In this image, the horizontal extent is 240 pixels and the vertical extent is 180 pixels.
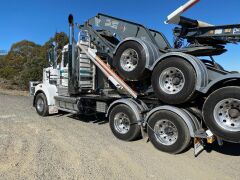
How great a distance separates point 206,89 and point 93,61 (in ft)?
13.1

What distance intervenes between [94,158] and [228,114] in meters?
2.78

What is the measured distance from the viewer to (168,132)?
6535mm

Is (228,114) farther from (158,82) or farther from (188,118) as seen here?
(158,82)

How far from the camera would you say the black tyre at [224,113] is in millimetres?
5414

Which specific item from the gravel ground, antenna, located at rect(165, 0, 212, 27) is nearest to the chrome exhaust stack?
the gravel ground

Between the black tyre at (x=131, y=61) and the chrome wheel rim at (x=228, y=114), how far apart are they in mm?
2033

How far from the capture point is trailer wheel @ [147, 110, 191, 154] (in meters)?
6.12

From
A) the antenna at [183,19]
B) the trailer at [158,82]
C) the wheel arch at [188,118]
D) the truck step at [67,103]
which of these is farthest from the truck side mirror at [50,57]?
the wheel arch at [188,118]

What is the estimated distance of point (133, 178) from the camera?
503 cm

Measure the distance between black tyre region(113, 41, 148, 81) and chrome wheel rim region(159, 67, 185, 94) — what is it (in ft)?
2.01

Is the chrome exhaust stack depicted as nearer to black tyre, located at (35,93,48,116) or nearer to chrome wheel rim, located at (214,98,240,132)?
black tyre, located at (35,93,48,116)

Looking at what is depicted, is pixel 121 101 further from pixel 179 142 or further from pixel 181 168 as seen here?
pixel 181 168

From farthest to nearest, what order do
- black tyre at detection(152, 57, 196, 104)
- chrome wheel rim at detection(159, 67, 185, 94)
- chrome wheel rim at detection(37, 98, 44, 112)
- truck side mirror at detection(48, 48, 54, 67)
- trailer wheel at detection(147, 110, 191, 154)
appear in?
truck side mirror at detection(48, 48, 54, 67), chrome wheel rim at detection(37, 98, 44, 112), chrome wheel rim at detection(159, 67, 185, 94), trailer wheel at detection(147, 110, 191, 154), black tyre at detection(152, 57, 196, 104)

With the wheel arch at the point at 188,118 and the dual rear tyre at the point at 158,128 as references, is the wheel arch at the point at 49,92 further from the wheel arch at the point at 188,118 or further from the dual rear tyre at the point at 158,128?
the wheel arch at the point at 188,118
